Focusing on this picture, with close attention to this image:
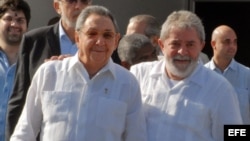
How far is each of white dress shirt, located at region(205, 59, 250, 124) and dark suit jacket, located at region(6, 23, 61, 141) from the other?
251 cm

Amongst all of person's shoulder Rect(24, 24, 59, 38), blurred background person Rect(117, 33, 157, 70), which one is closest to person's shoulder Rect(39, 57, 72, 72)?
person's shoulder Rect(24, 24, 59, 38)

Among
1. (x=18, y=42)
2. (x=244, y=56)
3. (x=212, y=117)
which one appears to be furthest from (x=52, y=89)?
(x=244, y=56)

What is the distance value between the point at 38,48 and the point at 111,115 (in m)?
0.90

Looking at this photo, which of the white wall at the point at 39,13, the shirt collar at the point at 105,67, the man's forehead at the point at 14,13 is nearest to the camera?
the shirt collar at the point at 105,67

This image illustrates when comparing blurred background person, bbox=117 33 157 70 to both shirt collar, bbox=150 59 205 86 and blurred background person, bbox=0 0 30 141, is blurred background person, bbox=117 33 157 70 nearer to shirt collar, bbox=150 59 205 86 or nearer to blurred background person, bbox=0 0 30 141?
shirt collar, bbox=150 59 205 86

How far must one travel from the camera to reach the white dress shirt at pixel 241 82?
22.5ft

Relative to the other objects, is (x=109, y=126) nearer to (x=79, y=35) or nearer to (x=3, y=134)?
(x=79, y=35)

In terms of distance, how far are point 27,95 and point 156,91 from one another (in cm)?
71

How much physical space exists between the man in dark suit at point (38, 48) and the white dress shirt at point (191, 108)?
71cm

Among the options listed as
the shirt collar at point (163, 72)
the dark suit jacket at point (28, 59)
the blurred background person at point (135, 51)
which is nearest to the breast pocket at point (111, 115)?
the shirt collar at point (163, 72)

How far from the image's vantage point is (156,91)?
4.37 meters

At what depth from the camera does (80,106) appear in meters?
4.08

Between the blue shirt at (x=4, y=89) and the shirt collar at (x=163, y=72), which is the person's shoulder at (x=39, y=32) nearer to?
the blue shirt at (x=4, y=89)

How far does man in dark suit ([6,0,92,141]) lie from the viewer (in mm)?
4641
